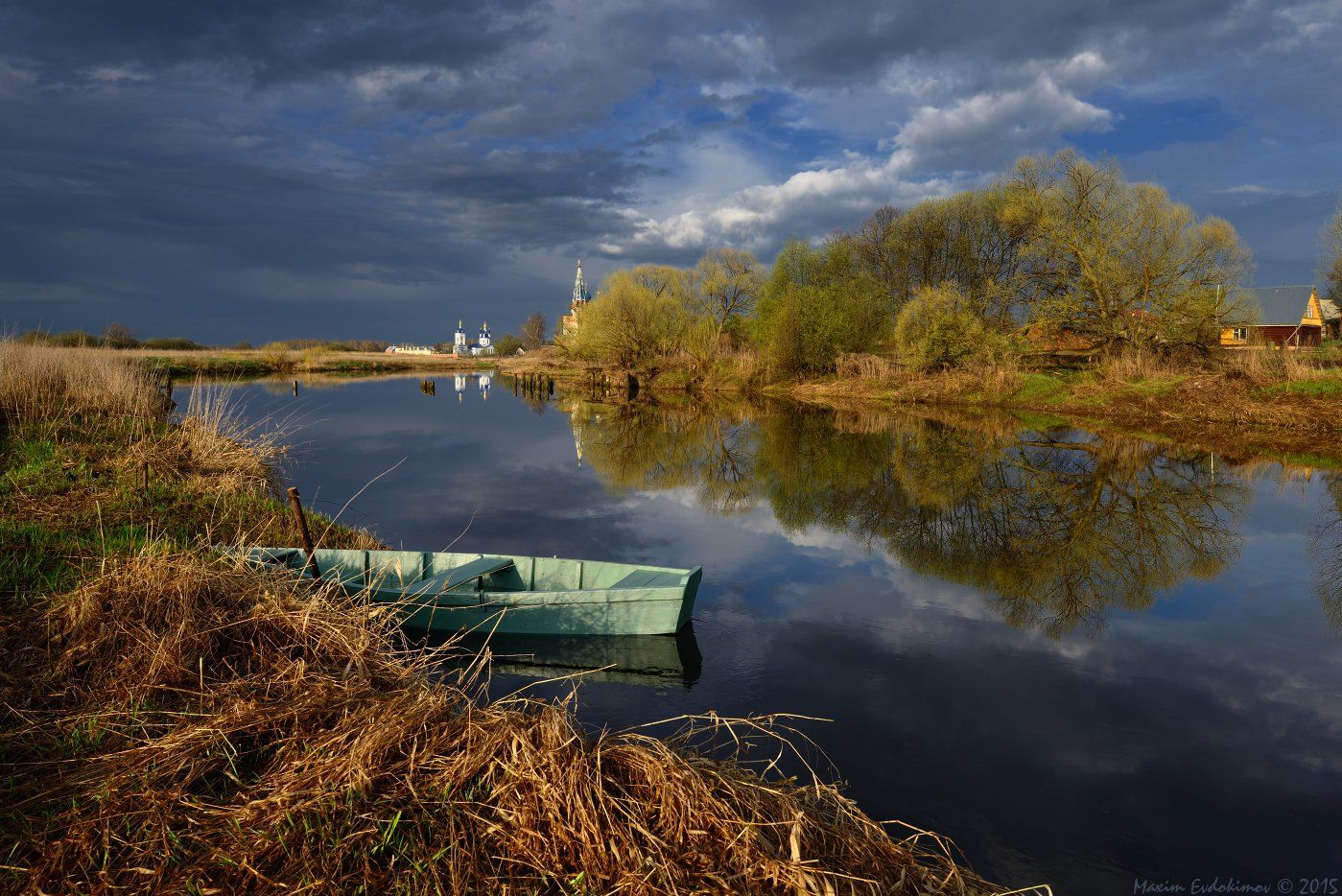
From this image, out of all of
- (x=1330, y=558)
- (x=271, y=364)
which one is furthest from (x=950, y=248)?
(x=271, y=364)

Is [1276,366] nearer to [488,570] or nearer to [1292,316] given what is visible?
[488,570]

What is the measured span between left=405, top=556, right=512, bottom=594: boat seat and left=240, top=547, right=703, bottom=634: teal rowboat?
0.5 inches

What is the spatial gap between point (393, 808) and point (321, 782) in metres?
0.39

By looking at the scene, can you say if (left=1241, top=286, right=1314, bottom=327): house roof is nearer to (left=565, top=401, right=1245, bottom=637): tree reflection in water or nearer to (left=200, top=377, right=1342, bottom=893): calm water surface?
(left=565, top=401, right=1245, bottom=637): tree reflection in water

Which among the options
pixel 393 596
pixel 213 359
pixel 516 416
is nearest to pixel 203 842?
pixel 393 596

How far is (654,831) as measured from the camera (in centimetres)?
332

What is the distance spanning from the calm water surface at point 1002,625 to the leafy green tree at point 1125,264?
441 inches

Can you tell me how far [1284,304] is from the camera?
179 ft

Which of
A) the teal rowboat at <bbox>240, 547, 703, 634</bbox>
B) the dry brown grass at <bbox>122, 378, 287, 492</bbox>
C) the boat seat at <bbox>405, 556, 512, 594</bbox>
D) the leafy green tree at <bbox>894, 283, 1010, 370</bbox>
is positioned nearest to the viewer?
the teal rowboat at <bbox>240, 547, 703, 634</bbox>

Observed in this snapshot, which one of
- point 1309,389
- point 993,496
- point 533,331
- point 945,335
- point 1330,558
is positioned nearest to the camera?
point 1330,558

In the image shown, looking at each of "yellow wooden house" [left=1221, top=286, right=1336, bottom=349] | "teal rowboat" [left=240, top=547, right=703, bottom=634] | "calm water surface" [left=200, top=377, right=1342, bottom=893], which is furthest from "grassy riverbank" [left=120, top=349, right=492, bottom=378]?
"yellow wooden house" [left=1221, top=286, right=1336, bottom=349]

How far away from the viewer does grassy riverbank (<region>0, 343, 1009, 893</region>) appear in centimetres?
316

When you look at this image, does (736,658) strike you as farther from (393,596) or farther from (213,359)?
(213,359)

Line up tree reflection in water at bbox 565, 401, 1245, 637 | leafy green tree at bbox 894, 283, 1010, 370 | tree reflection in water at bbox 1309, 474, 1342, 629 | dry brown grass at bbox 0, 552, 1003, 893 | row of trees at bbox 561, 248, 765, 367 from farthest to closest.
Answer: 1. row of trees at bbox 561, 248, 765, 367
2. leafy green tree at bbox 894, 283, 1010, 370
3. tree reflection in water at bbox 565, 401, 1245, 637
4. tree reflection in water at bbox 1309, 474, 1342, 629
5. dry brown grass at bbox 0, 552, 1003, 893
